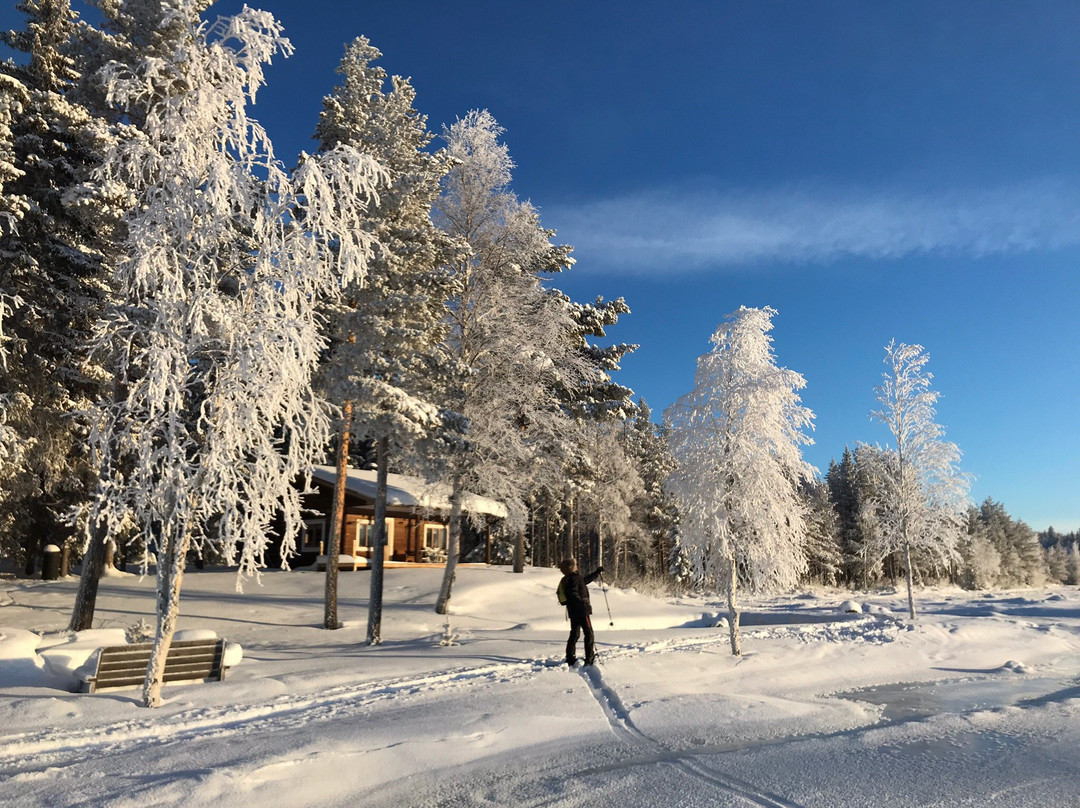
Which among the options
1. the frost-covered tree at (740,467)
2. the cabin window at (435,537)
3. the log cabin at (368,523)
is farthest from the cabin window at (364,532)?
the frost-covered tree at (740,467)

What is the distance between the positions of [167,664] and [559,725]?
634 centimetres

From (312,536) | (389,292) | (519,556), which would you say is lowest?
(519,556)

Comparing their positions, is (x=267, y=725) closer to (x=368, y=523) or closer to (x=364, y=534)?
(x=368, y=523)

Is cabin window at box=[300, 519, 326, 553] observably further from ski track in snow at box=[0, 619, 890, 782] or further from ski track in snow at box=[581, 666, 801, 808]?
ski track in snow at box=[581, 666, 801, 808]

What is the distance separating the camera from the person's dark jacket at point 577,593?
12500 millimetres

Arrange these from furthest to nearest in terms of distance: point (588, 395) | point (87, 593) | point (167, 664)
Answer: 1. point (588, 395)
2. point (87, 593)
3. point (167, 664)

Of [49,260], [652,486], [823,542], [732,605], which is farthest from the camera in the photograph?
[652,486]

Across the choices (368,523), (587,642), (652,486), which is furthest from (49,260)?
(652,486)

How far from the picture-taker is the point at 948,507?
945 inches

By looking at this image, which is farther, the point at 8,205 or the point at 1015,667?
the point at 8,205

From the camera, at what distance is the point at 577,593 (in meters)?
12.7

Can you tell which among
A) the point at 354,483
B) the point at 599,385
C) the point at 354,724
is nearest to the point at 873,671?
the point at 354,724

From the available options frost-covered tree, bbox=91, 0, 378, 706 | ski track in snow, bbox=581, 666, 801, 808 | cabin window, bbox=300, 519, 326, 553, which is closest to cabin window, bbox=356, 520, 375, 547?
cabin window, bbox=300, 519, 326, 553

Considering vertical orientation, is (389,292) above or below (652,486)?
above
